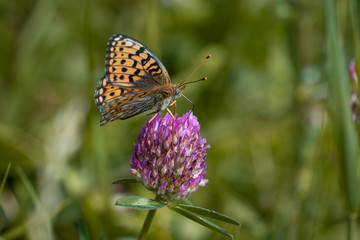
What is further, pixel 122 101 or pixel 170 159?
pixel 122 101

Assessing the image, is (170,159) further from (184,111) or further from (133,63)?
(184,111)

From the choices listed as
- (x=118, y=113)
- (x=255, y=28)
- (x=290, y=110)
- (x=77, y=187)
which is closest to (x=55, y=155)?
(x=77, y=187)

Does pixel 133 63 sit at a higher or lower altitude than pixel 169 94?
higher

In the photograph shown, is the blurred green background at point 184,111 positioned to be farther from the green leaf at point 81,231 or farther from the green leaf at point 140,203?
the green leaf at point 140,203

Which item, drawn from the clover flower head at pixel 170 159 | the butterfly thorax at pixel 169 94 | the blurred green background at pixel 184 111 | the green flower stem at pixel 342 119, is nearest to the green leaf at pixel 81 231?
the clover flower head at pixel 170 159

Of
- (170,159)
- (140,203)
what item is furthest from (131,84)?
(140,203)

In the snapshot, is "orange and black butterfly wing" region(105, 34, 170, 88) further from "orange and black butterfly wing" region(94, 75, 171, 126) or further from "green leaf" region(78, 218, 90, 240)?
"green leaf" region(78, 218, 90, 240)

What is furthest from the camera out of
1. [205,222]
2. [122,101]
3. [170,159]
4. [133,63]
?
[133,63]

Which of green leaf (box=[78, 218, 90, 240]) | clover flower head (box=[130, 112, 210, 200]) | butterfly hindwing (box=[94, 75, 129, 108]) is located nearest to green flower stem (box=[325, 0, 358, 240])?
clover flower head (box=[130, 112, 210, 200])
